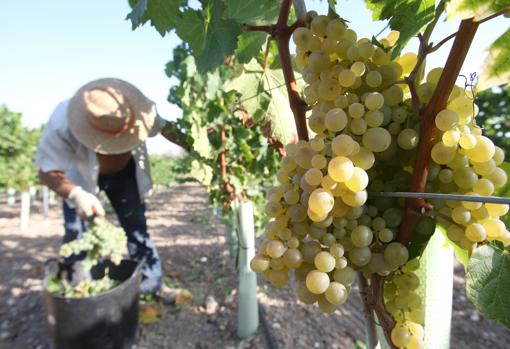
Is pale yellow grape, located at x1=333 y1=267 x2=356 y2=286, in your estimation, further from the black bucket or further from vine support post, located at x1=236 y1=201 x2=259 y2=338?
the black bucket

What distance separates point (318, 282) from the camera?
19.3 inches

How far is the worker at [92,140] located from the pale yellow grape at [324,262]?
101 inches

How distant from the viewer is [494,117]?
5727 mm

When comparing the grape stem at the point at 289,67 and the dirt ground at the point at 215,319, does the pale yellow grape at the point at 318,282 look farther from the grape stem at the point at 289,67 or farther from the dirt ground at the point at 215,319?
the dirt ground at the point at 215,319

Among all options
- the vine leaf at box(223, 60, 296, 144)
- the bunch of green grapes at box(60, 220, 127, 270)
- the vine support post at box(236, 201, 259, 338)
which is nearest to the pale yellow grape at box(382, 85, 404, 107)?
the vine leaf at box(223, 60, 296, 144)

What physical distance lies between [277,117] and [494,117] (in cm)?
593

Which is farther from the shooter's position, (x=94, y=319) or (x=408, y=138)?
(x=94, y=319)

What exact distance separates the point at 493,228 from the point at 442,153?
13cm

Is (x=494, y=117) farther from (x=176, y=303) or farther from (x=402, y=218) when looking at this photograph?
(x=402, y=218)

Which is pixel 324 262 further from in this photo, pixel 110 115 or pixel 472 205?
pixel 110 115

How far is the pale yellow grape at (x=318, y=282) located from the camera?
490 millimetres

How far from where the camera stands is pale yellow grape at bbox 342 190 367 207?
495 mm

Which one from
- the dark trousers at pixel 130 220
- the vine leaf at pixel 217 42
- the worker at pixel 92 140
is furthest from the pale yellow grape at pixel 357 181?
the dark trousers at pixel 130 220

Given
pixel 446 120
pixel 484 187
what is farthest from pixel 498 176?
pixel 446 120
